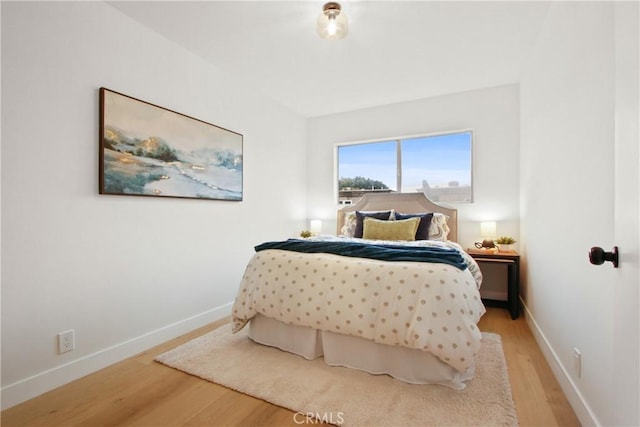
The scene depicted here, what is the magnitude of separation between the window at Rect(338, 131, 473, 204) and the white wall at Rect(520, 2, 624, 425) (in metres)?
1.27

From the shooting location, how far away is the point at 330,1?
2.10 metres

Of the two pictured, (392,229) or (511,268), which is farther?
(392,229)

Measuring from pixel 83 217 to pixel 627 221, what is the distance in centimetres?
265

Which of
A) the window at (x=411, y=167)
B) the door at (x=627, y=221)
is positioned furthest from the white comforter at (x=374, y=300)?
the window at (x=411, y=167)

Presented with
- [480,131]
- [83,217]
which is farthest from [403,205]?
[83,217]

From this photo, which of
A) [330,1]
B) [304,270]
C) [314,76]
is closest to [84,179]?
[304,270]

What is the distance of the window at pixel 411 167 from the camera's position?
385cm

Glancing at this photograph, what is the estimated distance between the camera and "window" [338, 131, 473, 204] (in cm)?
385

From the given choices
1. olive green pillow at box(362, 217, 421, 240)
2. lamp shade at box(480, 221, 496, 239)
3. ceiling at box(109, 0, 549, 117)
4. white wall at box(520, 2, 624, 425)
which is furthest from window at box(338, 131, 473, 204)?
white wall at box(520, 2, 624, 425)

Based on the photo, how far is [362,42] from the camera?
2605mm

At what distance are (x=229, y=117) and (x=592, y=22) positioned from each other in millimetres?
2866

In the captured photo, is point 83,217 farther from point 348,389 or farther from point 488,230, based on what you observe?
point 488,230

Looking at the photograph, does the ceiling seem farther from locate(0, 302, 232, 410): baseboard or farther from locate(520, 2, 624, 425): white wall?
locate(0, 302, 232, 410): baseboard

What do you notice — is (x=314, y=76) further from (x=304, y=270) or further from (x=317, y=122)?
(x=304, y=270)
